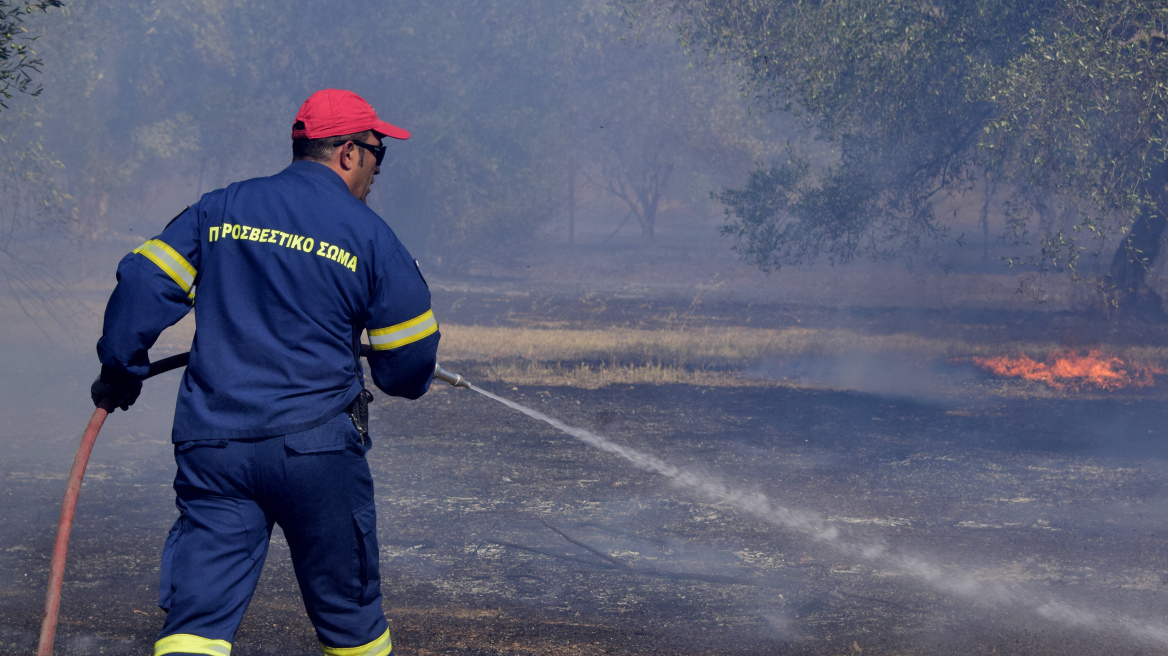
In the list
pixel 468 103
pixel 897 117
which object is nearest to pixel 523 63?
pixel 468 103

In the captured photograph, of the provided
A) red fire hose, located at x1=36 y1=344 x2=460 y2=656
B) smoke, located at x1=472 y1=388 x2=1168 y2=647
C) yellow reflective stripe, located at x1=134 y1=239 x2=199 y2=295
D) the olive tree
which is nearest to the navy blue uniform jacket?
yellow reflective stripe, located at x1=134 y1=239 x2=199 y2=295

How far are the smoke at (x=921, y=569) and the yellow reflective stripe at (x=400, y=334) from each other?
1.49 meters

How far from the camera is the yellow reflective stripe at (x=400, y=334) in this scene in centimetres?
299

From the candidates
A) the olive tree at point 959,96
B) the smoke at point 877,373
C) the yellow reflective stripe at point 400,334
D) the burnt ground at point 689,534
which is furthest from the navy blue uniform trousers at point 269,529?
the olive tree at point 959,96

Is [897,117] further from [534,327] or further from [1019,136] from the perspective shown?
[534,327]

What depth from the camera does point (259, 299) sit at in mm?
2863

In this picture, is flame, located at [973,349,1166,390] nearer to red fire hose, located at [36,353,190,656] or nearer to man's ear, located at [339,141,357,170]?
man's ear, located at [339,141,357,170]

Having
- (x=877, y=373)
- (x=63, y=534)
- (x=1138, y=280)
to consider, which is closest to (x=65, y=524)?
(x=63, y=534)

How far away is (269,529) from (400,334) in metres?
0.71

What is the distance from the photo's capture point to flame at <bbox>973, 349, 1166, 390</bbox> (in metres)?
12.5

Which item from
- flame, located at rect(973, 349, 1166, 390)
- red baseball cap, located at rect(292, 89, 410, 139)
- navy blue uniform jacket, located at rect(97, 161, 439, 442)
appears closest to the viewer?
navy blue uniform jacket, located at rect(97, 161, 439, 442)

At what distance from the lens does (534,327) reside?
20984 mm

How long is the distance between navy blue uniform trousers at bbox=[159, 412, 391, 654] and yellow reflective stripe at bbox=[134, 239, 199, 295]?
0.49 meters

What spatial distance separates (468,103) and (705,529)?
29.2m
